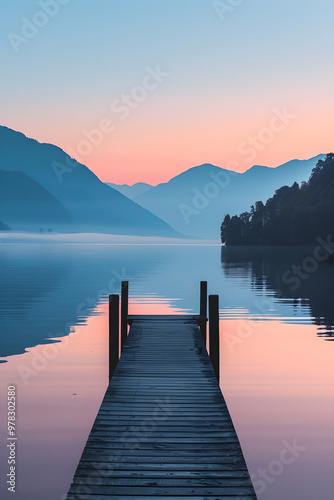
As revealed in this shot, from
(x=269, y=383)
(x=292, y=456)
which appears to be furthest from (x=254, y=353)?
(x=292, y=456)

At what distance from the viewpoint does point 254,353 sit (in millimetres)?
19297

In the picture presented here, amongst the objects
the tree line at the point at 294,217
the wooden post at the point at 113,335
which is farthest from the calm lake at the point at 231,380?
the tree line at the point at 294,217

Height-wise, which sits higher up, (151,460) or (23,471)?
(151,460)

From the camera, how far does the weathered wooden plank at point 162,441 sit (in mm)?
7082

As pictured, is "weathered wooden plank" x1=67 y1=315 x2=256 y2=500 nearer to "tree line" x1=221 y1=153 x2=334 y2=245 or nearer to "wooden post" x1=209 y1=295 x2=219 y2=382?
"wooden post" x1=209 y1=295 x2=219 y2=382

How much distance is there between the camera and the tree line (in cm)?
12350

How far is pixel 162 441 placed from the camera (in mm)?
8578

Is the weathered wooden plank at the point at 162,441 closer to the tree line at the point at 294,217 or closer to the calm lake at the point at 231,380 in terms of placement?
the calm lake at the point at 231,380

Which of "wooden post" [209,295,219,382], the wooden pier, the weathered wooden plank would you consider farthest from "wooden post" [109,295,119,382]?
"wooden post" [209,295,219,382]

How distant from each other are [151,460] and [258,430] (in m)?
4.26

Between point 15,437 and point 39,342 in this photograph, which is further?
point 39,342

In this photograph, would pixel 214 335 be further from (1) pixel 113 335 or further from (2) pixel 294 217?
(2) pixel 294 217

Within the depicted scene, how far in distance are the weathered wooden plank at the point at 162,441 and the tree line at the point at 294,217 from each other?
111 m

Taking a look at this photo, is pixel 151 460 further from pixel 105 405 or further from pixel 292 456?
pixel 292 456
